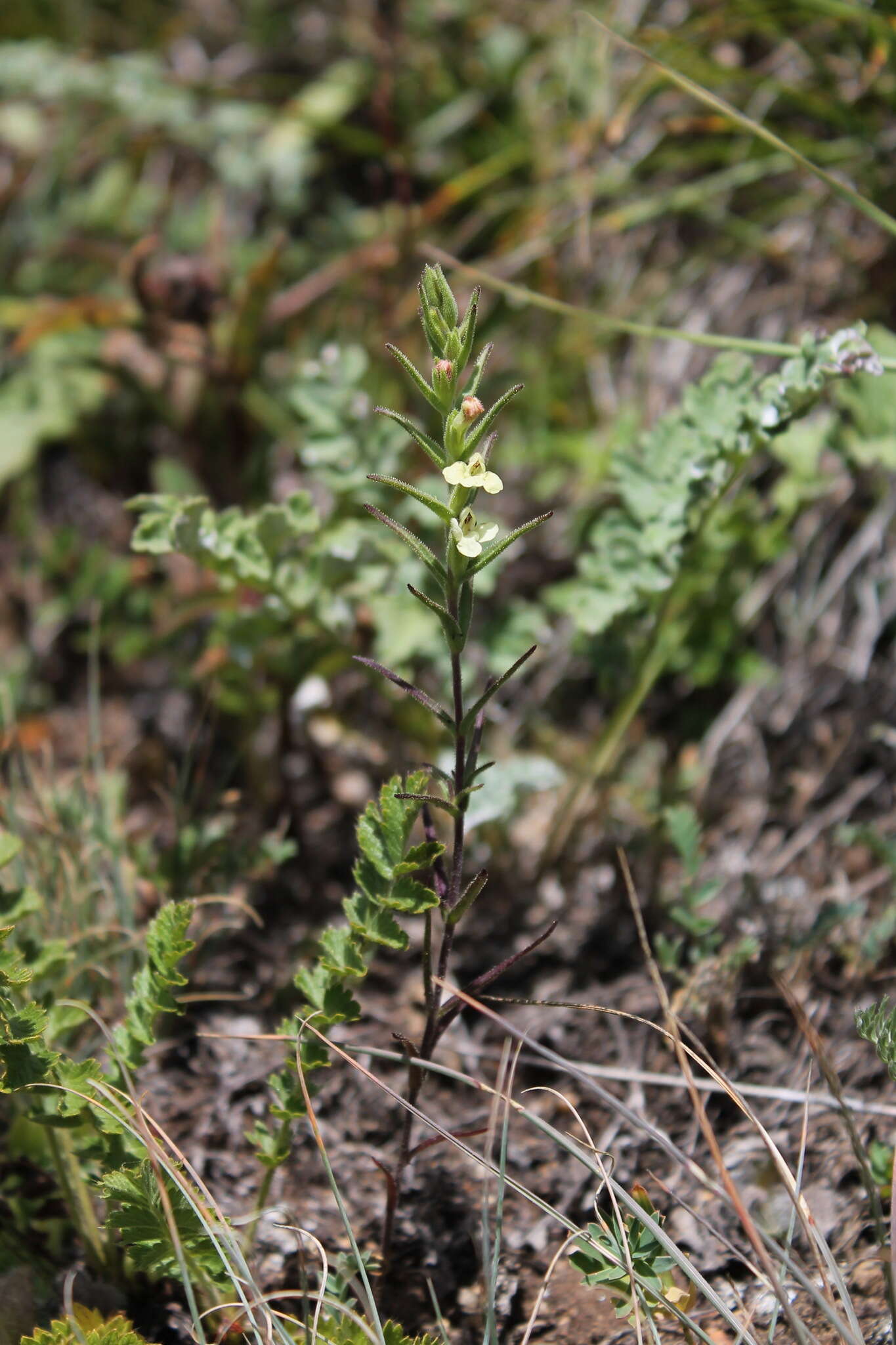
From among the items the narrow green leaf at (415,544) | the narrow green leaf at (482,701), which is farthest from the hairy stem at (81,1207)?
the narrow green leaf at (415,544)

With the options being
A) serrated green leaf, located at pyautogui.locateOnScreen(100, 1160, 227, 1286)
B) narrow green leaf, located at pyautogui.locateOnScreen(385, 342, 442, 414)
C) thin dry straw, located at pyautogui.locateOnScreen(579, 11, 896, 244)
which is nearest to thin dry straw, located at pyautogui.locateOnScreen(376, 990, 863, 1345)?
serrated green leaf, located at pyautogui.locateOnScreen(100, 1160, 227, 1286)

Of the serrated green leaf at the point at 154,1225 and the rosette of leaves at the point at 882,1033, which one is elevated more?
the rosette of leaves at the point at 882,1033

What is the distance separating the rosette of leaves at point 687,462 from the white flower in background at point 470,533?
1.97 feet

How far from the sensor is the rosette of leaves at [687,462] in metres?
1.76

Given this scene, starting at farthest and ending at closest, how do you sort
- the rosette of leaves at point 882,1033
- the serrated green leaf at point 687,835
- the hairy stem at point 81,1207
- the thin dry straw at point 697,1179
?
the serrated green leaf at point 687,835 < the hairy stem at point 81,1207 < the rosette of leaves at point 882,1033 < the thin dry straw at point 697,1179

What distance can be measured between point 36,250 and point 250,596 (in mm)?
1596

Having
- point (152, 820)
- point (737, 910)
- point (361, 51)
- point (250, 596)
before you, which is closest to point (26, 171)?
point (361, 51)

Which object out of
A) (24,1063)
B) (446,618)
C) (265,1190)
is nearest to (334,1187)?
(265,1190)

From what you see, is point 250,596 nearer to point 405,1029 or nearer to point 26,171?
point 405,1029

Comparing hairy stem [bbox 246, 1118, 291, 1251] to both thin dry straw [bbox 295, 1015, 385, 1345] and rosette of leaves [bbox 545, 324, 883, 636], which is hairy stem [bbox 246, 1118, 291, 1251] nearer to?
thin dry straw [bbox 295, 1015, 385, 1345]

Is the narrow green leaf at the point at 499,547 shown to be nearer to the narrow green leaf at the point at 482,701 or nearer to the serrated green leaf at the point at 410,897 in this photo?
the narrow green leaf at the point at 482,701

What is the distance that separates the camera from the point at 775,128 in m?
2.69

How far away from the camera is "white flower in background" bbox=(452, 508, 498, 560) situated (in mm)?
1273

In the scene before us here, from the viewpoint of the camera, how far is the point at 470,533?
1.34 meters
